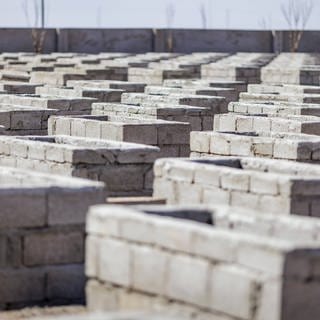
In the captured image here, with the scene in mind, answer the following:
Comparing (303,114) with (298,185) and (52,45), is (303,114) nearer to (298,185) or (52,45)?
(298,185)

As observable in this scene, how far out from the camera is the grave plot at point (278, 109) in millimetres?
19078

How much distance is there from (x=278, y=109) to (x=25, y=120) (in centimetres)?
390

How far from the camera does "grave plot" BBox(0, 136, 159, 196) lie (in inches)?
496

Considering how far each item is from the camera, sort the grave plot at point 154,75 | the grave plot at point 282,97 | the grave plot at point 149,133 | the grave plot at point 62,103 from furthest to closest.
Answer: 1. the grave plot at point 154,75
2. the grave plot at point 282,97
3. the grave plot at point 62,103
4. the grave plot at point 149,133

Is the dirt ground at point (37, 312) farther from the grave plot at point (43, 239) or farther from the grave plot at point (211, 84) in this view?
the grave plot at point (211, 84)

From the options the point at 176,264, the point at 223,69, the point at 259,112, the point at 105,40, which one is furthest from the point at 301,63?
the point at 176,264

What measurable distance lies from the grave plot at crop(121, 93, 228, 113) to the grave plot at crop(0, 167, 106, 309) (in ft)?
34.1

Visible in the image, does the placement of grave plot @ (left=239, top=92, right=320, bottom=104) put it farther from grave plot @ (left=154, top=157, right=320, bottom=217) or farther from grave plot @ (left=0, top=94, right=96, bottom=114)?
grave plot @ (left=154, top=157, right=320, bottom=217)

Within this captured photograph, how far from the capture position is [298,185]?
35.2ft

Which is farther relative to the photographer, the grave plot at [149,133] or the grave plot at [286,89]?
the grave plot at [286,89]

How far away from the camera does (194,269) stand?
7938 millimetres

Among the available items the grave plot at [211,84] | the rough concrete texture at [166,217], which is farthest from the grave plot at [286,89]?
the rough concrete texture at [166,217]

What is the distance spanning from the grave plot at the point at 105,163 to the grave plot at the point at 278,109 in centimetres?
625

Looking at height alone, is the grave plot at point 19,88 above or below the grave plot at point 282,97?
below
